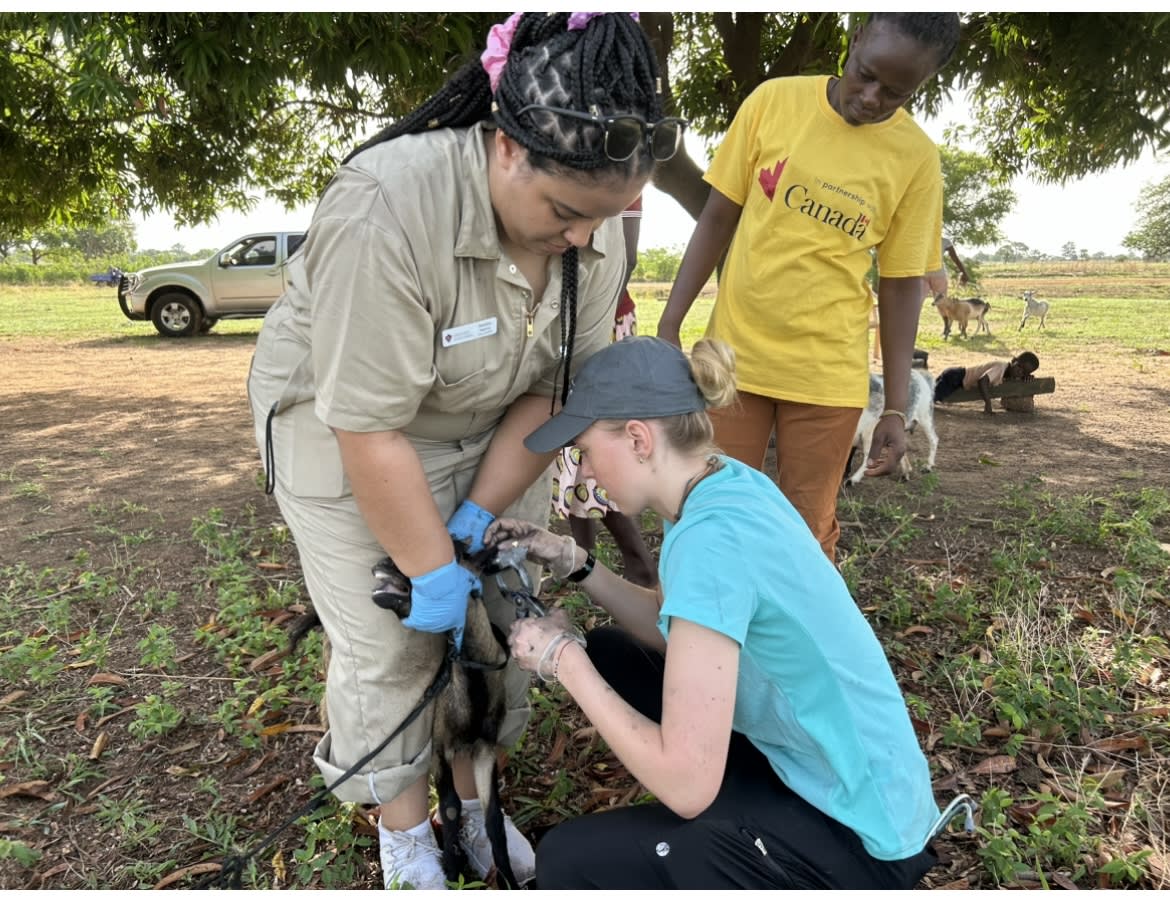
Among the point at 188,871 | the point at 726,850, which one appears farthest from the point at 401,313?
the point at 188,871

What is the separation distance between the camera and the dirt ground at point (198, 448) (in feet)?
15.0

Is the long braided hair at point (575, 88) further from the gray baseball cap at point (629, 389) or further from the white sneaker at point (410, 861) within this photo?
the white sneaker at point (410, 861)

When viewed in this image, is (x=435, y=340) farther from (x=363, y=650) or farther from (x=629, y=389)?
(x=363, y=650)

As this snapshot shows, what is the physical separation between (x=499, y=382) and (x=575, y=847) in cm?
97

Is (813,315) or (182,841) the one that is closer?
(182,841)

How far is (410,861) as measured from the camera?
2047 mm

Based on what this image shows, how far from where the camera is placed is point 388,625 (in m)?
1.89

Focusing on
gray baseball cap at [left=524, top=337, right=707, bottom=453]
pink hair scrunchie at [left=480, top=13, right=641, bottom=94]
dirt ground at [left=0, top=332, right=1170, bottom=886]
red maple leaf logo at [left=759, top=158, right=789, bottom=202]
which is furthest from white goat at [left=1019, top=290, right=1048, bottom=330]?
pink hair scrunchie at [left=480, top=13, right=641, bottom=94]

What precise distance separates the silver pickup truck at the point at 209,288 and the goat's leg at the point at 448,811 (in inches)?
537

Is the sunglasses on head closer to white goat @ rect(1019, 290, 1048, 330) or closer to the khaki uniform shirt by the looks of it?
the khaki uniform shirt

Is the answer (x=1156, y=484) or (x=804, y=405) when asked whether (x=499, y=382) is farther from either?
(x=1156, y=484)

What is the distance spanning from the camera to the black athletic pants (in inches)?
62.8

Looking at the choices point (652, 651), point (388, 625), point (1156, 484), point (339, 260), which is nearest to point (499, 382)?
point (339, 260)

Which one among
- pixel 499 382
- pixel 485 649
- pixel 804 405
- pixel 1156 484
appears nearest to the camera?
pixel 499 382
